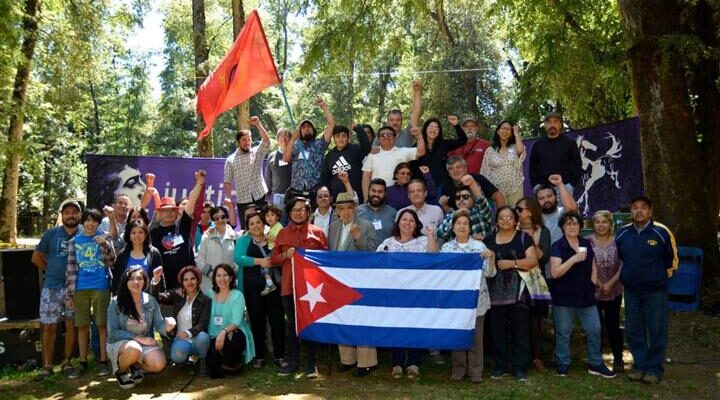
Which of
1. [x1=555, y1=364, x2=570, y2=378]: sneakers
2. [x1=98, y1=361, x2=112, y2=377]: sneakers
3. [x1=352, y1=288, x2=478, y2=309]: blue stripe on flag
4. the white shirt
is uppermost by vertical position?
the white shirt

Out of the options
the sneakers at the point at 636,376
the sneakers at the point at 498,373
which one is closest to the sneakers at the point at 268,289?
the sneakers at the point at 498,373

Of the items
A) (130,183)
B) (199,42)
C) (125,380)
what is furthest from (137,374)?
(199,42)

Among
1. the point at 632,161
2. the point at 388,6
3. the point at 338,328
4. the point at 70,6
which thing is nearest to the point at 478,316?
the point at 338,328

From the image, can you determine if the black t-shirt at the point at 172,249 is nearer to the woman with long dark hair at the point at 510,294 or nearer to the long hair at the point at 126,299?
the long hair at the point at 126,299

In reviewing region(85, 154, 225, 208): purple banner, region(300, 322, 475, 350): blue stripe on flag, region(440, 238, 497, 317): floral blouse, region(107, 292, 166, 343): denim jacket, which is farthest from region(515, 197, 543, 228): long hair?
region(85, 154, 225, 208): purple banner

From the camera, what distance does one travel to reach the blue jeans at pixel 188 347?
653 cm

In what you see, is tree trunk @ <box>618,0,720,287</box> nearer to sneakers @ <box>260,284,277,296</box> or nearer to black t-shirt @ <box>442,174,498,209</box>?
black t-shirt @ <box>442,174,498,209</box>

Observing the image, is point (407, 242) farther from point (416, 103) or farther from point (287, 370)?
point (416, 103)

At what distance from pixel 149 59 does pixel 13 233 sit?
94.0 feet

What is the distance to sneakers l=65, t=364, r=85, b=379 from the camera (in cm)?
670

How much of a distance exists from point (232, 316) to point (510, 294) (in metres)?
2.86

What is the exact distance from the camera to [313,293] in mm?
6504

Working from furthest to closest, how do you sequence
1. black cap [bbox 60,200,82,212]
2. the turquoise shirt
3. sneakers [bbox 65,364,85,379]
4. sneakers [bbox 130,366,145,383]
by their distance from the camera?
black cap [bbox 60,200,82,212] < sneakers [bbox 65,364,85,379] < the turquoise shirt < sneakers [bbox 130,366,145,383]

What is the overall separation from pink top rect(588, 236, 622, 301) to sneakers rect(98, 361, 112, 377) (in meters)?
5.24
